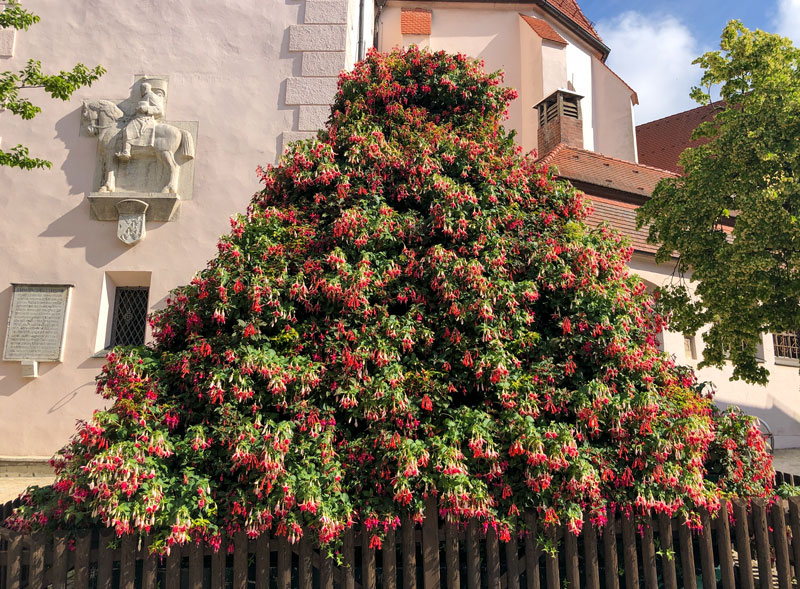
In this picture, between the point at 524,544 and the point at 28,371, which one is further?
the point at 28,371

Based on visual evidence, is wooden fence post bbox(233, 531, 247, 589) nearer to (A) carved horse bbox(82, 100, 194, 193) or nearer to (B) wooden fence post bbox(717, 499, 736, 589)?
(B) wooden fence post bbox(717, 499, 736, 589)

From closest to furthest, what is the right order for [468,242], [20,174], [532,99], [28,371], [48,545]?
1. [48,545]
2. [468,242]
3. [28,371]
4. [20,174]
5. [532,99]

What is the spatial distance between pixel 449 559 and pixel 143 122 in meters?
8.02

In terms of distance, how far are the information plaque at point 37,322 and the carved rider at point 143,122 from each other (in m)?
2.26

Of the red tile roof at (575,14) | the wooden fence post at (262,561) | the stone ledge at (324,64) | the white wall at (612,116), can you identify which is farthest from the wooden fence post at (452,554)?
the red tile roof at (575,14)

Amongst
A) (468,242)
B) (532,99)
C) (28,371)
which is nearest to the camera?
(468,242)

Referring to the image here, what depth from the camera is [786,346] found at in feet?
52.9

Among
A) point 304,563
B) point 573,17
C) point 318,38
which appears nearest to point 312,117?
point 318,38

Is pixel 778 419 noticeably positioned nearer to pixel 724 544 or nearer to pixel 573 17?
pixel 724 544

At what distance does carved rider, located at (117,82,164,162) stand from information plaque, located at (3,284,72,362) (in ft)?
7.41

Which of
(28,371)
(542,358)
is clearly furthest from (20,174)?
(542,358)

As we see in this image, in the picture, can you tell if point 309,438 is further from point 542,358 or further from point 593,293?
point 593,293

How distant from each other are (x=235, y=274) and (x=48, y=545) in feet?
6.57

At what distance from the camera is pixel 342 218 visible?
14.2 ft
